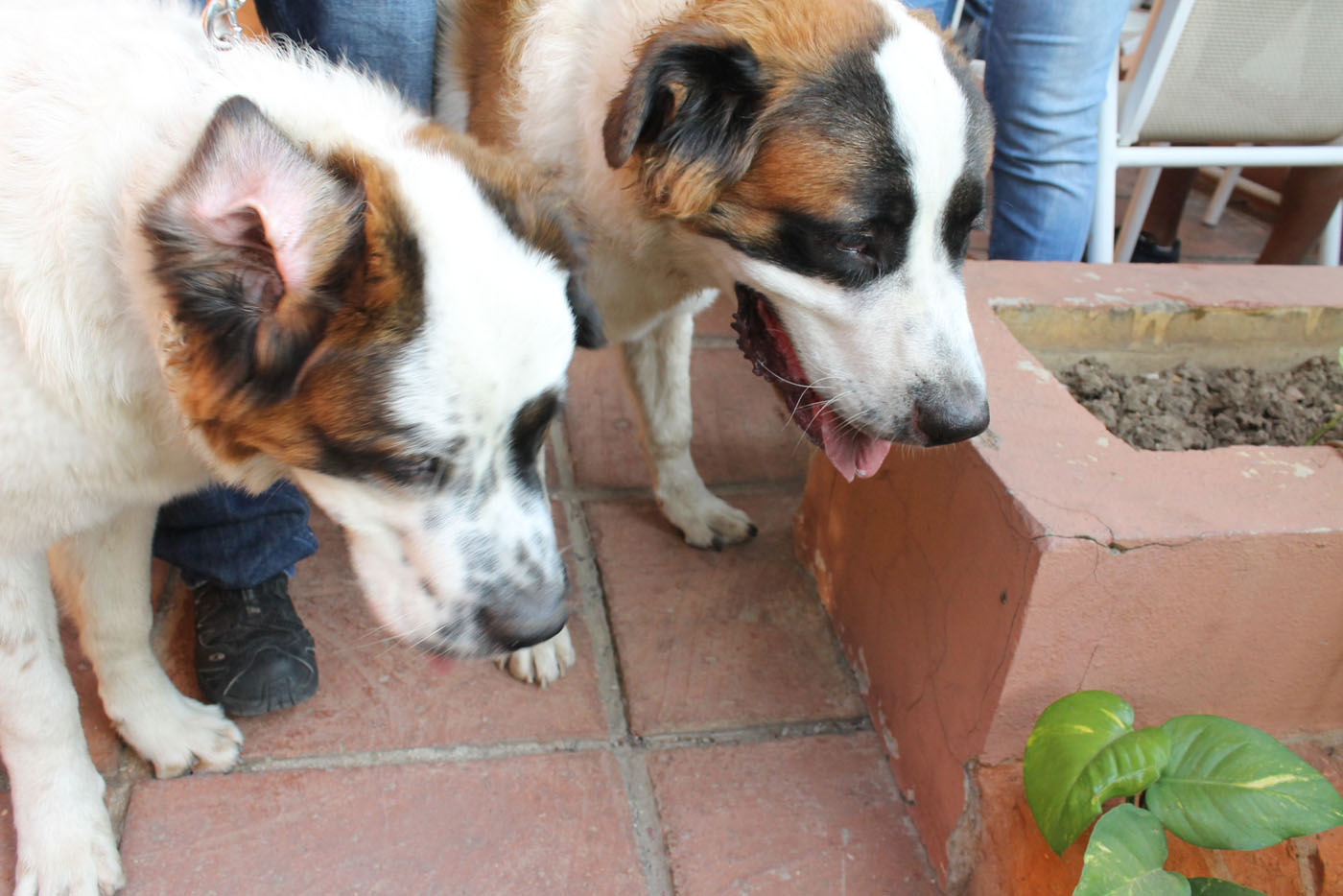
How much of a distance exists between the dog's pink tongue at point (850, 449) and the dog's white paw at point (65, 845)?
140cm

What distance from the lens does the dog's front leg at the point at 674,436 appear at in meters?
2.49

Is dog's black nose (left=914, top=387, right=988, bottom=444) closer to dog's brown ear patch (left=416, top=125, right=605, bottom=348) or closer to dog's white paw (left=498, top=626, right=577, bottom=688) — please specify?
dog's brown ear patch (left=416, top=125, right=605, bottom=348)

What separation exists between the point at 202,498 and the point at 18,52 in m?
0.97

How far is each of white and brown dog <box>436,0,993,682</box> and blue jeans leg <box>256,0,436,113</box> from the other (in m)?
0.19

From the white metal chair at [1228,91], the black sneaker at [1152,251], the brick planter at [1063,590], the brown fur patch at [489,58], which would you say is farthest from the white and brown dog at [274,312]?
the black sneaker at [1152,251]

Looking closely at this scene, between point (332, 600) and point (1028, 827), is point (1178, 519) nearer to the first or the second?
point (1028, 827)

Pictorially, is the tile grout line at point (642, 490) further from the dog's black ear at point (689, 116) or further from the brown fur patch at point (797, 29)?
the brown fur patch at point (797, 29)

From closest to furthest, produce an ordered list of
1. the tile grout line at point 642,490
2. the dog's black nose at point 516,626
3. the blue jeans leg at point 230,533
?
the dog's black nose at point 516,626, the blue jeans leg at point 230,533, the tile grout line at point 642,490

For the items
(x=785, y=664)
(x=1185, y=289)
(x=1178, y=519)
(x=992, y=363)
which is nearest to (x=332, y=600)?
(x=785, y=664)

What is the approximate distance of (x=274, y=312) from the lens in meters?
1.20

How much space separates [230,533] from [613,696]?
0.86 metres

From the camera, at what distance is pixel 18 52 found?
1.36 meters

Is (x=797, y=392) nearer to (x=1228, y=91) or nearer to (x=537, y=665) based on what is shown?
(x=537, y=665)

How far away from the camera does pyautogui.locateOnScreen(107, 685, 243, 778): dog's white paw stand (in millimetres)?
1857
